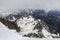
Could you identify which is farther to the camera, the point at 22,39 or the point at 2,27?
the point at 2,27

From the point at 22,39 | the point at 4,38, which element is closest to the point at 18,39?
the point at 22,39

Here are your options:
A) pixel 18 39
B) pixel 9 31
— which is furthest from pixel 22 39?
pixel 9 31

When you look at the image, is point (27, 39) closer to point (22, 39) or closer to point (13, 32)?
point (22, 39)

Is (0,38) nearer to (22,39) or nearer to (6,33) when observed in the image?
(6,33)

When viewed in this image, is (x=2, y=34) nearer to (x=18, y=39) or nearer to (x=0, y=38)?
(x=0, y=38)

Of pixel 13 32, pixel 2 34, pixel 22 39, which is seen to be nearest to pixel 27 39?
pixel 22 39

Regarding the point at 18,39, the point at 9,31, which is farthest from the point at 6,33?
the point at 18,39
